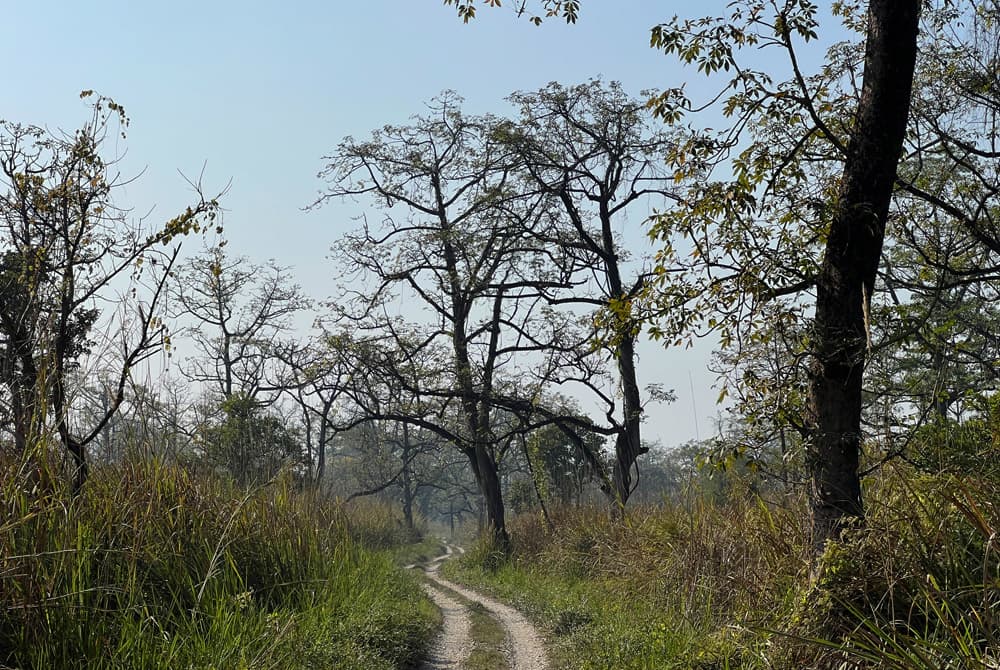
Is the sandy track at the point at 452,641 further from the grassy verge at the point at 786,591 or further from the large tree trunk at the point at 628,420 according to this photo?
the large tree trunk at the point at 628,420

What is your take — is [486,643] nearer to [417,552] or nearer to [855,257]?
[855,257]

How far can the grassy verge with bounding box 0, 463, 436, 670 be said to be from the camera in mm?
4172

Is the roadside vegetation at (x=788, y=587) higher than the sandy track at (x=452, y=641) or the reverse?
higher

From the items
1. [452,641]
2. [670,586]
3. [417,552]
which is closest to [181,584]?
[452,641]

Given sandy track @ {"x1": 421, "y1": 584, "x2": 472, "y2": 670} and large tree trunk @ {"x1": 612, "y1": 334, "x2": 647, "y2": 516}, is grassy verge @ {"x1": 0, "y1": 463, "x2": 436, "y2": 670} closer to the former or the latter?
sandy track @ {"x1": 421, "y1": 584, "x2": 472, "y2": 670}

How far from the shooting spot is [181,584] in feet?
19.9

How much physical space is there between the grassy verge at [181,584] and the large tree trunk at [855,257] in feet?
13.2

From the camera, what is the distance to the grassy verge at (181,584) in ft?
13.7

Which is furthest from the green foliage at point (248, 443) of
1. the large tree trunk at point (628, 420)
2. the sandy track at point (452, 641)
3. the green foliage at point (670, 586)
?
the large tree trunk at point (628, 420)

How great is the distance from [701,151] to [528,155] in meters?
12.4

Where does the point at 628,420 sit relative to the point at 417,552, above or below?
above

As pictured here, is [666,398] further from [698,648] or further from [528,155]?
[698,648]

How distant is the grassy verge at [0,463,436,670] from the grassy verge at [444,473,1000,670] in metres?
2.38

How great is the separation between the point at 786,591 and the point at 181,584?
15.5 ft
